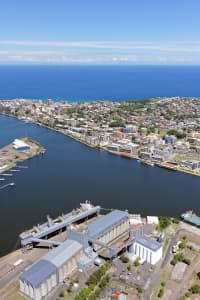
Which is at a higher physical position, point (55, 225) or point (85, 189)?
point (55, 225)

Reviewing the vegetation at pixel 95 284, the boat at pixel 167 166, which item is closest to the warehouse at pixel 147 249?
the vegetation at pixel 95 284

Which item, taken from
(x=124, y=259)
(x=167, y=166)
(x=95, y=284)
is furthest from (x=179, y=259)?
(x=167, y=166)

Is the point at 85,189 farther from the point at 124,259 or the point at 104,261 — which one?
the point at 124,259

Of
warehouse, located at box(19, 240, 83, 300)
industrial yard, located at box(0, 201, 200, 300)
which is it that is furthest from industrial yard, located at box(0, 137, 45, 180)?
warehouse, located at box(19, 240, 83, 300)

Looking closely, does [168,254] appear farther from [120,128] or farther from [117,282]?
[120,128]

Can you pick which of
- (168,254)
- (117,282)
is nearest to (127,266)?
(117,282)
